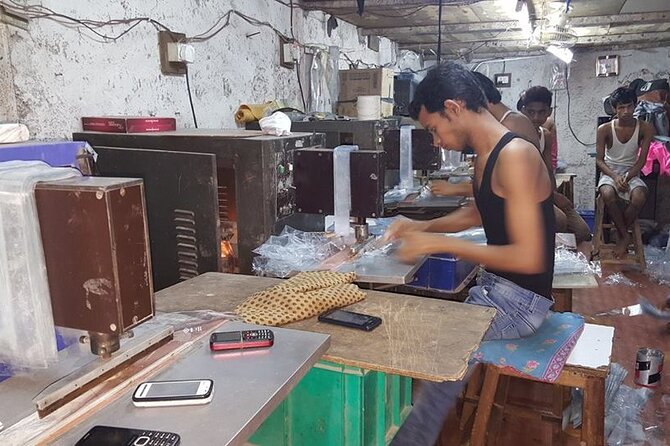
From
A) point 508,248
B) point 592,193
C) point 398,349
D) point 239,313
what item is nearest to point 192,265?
point 239,313

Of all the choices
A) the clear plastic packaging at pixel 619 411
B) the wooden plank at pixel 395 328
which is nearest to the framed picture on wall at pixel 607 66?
the clear plastic packaging at pixel 619 411

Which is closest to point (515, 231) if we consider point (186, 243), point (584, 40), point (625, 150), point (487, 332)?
point (487, 332)

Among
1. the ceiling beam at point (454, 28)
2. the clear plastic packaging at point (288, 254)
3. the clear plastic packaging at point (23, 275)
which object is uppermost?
the ceiling beam at point (454, 28)

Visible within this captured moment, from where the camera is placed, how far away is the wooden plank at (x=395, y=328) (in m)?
1.15

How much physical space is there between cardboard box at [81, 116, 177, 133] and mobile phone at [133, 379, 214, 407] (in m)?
1.29

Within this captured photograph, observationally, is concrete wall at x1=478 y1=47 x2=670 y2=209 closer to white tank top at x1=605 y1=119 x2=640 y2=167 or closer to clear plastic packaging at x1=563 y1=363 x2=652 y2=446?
white tank top at x1=605 y1=119 x2=640 y2=167

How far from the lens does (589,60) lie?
7.84 m

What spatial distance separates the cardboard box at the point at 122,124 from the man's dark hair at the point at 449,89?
0.98 m

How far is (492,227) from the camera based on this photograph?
6.41 feet

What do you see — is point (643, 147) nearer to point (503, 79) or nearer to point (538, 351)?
point (503, 79)

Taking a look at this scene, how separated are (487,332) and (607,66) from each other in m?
7.23

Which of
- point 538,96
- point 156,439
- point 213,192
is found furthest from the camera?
point 538,96

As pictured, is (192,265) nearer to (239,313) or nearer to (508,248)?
(239,313)

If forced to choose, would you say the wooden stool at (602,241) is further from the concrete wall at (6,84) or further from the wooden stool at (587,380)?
the concrete wall at (6,84)
